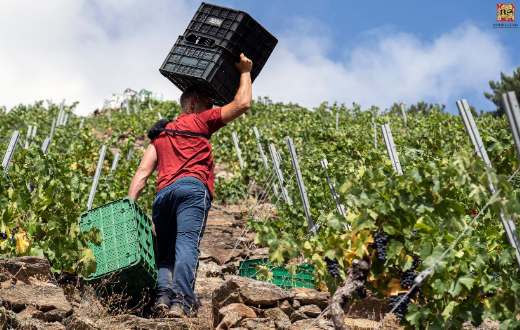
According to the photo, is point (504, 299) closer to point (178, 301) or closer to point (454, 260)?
point (454, 260)

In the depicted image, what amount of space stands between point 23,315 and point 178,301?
912 millimetres

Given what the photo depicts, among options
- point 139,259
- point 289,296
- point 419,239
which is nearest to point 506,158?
point 419,239

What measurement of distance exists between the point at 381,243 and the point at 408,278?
0.71 ft

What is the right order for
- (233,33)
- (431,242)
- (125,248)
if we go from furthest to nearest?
(233,33) < (125,248) < (431,242)

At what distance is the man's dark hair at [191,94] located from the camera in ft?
17.6

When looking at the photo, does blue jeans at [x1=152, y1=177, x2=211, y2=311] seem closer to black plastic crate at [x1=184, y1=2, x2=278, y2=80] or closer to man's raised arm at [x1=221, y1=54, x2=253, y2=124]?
man's raised arm at [x1=221, y1=54, x2=253, y2=124]

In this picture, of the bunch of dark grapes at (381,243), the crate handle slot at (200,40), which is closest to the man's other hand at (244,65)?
the crate handle slot at (200,40)

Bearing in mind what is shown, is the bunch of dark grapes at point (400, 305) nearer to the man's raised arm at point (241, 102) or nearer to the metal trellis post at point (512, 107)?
the metal trellis post at point (512, 107)

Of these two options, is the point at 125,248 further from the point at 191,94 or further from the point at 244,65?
the point at 244,65

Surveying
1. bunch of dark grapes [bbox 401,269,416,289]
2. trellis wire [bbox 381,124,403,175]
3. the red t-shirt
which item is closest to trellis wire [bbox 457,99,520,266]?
bunch of dark grapes [bbox 401,269,416,289]

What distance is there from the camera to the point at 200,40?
18.2 ft

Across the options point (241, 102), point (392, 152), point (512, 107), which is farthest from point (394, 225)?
point (392, 152)

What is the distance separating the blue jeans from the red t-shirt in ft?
0.20

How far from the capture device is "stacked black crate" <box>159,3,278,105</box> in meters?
5.26
